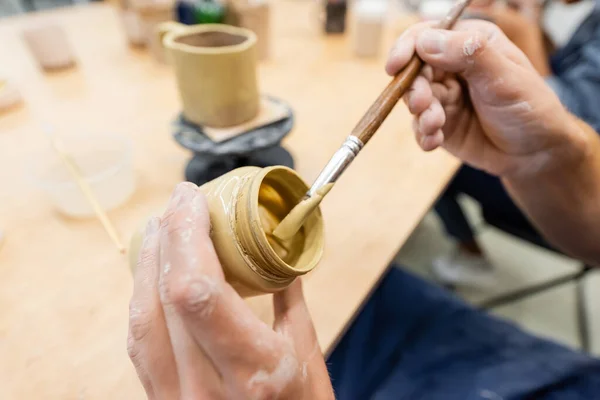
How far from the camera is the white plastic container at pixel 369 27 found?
1178mm

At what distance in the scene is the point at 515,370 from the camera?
646 millimetres

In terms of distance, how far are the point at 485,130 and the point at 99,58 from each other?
110 cm

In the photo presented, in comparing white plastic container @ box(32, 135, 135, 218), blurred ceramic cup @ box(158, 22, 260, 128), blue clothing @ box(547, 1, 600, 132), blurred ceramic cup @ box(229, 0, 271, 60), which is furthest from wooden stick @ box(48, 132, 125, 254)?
blue clothing @ box(547, 1, 600, 132)

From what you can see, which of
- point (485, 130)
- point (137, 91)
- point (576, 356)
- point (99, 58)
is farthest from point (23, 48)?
point (576, 356)

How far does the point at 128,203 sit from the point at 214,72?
272 millimetres

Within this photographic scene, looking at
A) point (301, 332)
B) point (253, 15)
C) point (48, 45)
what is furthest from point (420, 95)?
point (48, 45)

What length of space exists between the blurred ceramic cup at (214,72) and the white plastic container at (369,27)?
0.58 meters

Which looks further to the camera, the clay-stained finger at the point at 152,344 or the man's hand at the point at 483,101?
the man's hand at the point at 483,101

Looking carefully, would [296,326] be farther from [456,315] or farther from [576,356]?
[576,356]

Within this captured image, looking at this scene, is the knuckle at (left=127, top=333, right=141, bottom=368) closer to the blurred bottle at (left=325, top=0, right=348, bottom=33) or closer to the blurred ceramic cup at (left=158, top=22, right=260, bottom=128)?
the blurred ceramic cup at (left=158, top=22, right=260, bottom=128)

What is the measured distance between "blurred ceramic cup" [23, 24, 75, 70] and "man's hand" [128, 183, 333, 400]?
0.95 metres

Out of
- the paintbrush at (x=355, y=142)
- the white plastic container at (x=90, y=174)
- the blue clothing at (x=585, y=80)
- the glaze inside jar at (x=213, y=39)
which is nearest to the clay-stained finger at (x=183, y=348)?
the paintbrush at (x=355, y=142)

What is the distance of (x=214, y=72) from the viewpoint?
0.66 metres

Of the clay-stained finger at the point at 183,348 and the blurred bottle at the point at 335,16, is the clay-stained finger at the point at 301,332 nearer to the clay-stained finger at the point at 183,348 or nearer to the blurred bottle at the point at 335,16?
the clay-stained finger at the point at 183,348
